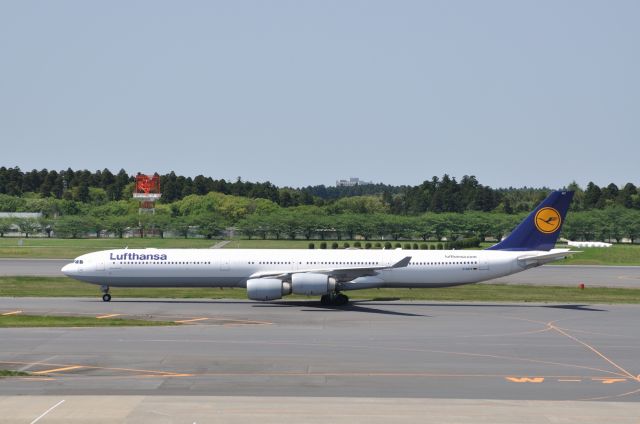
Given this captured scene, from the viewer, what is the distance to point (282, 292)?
49.4 meters

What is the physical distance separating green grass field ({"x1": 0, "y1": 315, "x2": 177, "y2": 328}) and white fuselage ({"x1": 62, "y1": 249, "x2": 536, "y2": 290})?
376 inches

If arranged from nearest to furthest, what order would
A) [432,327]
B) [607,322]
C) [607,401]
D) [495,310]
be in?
[607,401], [432,327], [607,322], [495,310]

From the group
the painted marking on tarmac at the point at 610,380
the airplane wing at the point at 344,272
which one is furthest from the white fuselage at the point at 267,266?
the painted marking on tarmac at the point at 610,380

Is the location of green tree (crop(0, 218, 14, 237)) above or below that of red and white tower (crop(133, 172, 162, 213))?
below

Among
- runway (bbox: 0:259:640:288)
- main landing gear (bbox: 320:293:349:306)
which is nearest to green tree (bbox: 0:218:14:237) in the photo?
runway (bbox: 0:259:640:288)

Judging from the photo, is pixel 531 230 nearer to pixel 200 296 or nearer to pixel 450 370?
pixel 200 296

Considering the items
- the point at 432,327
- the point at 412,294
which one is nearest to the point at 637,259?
the point at 412,294

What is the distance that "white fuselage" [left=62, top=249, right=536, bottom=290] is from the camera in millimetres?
51094

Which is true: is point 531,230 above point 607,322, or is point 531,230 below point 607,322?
above

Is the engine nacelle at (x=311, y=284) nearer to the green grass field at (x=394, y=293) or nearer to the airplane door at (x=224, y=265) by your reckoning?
the airplane door at (x=224, y=265)

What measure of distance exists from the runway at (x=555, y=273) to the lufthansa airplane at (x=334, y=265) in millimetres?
16139

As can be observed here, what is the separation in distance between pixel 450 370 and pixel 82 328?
17341 millimetres

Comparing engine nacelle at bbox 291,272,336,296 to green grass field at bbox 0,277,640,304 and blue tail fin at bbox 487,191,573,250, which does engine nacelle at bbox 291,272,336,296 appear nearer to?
green grass field at bbox 0,277,640,304

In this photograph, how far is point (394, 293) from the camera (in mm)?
58781
